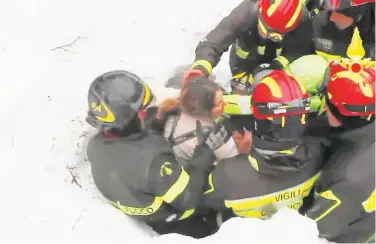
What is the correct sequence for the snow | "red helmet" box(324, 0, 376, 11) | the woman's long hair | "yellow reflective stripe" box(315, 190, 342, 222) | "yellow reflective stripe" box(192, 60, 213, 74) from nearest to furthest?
"yellow reflective stripe" box(315, 190, 342, 222), the snow, the woman's long hair, "red helmet" box(324, 0, 376, 11), "yellow reflective stripe" box(192, 60, 213, 74)

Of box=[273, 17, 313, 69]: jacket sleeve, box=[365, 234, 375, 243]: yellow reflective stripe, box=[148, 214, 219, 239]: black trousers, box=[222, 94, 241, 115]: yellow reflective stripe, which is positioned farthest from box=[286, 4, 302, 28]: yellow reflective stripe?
box=[365, 234, 375, 243]: yellow reflective stripe

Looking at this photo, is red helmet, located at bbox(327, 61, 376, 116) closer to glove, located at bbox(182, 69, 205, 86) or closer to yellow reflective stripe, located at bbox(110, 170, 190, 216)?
yellow reflective stripe, located at bbox(110, 170, 190, 216)

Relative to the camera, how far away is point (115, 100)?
11.6ft

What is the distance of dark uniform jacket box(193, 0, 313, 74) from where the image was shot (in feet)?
15.6

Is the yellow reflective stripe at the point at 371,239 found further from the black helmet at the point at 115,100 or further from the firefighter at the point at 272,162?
the black helmet at the point at 115,100

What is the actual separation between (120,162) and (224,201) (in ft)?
2.24

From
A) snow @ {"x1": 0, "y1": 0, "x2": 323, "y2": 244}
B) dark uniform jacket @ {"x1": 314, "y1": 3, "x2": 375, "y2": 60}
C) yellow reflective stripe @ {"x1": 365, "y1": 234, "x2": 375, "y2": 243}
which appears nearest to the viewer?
snow @ {"x1": 0, "y1": 0, "x2": 323, "y2": 244}

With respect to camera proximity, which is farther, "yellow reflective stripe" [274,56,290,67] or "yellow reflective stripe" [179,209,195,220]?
"yellow reflective stripe" [274,56,290,67]

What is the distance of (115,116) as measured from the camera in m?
3.53

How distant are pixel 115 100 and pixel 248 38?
1767 millimetres

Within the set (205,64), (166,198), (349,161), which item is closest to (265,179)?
(349,161)

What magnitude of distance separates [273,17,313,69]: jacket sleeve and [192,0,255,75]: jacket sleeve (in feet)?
1.13

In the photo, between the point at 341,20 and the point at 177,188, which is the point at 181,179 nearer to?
the point at 177,188

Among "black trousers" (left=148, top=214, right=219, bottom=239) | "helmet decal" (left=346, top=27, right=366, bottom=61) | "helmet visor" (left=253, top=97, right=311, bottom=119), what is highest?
"helmet visor" (left=253, top=97, right=311, bottom=119)
